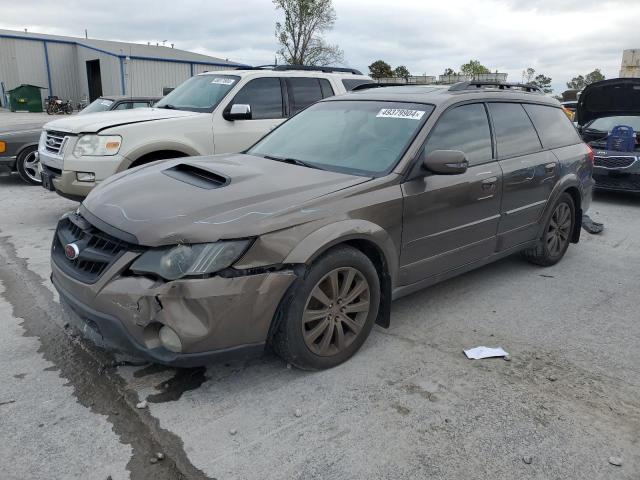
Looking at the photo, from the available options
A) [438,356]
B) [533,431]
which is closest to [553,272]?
[438,356]

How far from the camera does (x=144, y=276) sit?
2.65 m

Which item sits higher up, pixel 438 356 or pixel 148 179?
pixel 148 179

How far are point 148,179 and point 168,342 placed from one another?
4.08ft

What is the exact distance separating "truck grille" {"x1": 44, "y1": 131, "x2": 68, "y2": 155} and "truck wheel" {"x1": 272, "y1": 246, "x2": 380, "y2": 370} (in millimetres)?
4335

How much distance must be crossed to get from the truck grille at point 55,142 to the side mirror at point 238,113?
187 centimetres

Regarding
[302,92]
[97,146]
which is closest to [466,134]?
[302,92]

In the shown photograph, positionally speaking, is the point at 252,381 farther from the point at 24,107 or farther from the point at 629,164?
the point at 24,107

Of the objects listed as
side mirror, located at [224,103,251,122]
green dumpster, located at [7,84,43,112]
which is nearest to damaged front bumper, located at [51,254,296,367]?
side mirror, located at [224,103,251,122]

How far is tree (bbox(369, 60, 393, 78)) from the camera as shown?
52062 millimetres

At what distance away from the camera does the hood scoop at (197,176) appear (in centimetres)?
324

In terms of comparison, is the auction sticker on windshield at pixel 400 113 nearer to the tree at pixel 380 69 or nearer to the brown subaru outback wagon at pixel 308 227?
the brown subaru outback wagon at pixel 308 227

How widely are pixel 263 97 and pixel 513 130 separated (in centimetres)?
355

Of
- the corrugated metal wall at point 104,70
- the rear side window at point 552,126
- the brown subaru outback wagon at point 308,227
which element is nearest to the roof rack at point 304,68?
the brown subaru outback wagon at point 308,227

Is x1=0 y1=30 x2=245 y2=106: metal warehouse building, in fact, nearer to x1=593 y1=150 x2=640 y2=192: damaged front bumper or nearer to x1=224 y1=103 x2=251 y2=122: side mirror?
x1=224 y1=103 x2=251 y2=122: side mirror
